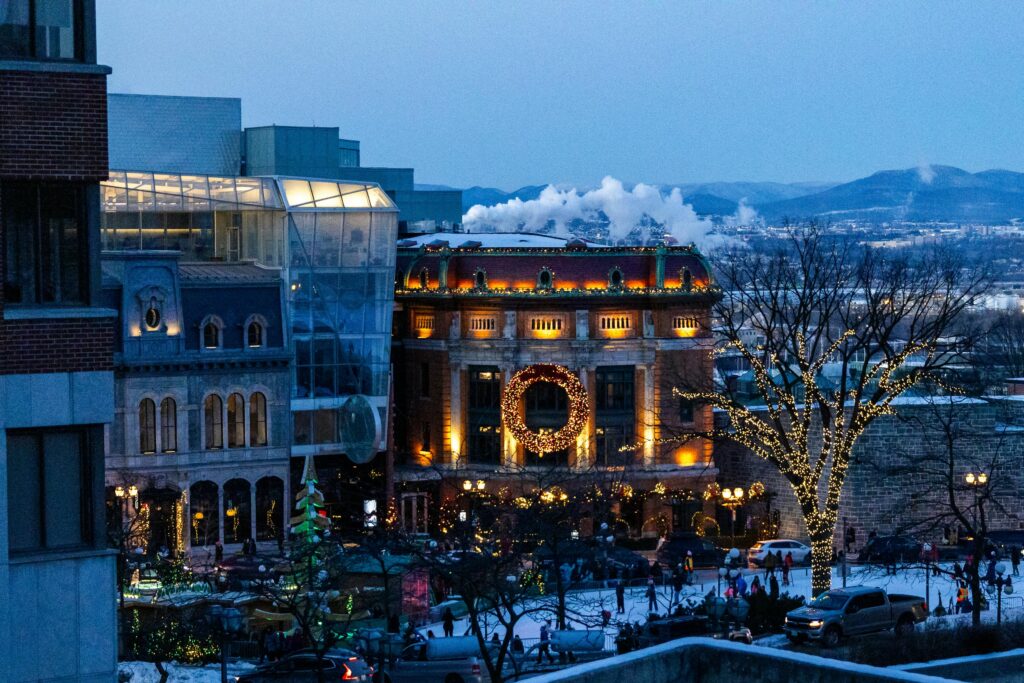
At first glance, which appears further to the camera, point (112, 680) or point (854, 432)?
point (854, 432)

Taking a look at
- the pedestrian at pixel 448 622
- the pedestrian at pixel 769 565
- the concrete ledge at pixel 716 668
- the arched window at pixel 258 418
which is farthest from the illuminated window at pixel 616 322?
the concrete ledge at pixel 716 668

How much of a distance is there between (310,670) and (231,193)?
33.9 metres

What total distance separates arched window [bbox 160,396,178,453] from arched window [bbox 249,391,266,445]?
9.97ft

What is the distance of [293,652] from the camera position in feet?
146

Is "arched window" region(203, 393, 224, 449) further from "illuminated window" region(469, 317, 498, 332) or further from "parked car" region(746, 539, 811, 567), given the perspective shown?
"parked car" region(746, 539, 811, 567)

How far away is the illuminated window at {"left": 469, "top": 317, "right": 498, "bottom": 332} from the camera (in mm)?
78688

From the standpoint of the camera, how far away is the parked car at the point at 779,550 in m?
67.8

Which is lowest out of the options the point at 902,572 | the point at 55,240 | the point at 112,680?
the point at 902,572

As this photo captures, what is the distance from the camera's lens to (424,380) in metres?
80.8

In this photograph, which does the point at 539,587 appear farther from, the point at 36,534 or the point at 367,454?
the point at 36,534

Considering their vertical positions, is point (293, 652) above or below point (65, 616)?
below

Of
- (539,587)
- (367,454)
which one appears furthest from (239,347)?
(539,587)

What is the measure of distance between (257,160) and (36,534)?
72.1 meters

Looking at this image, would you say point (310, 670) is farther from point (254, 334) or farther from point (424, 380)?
point (424, 380)
